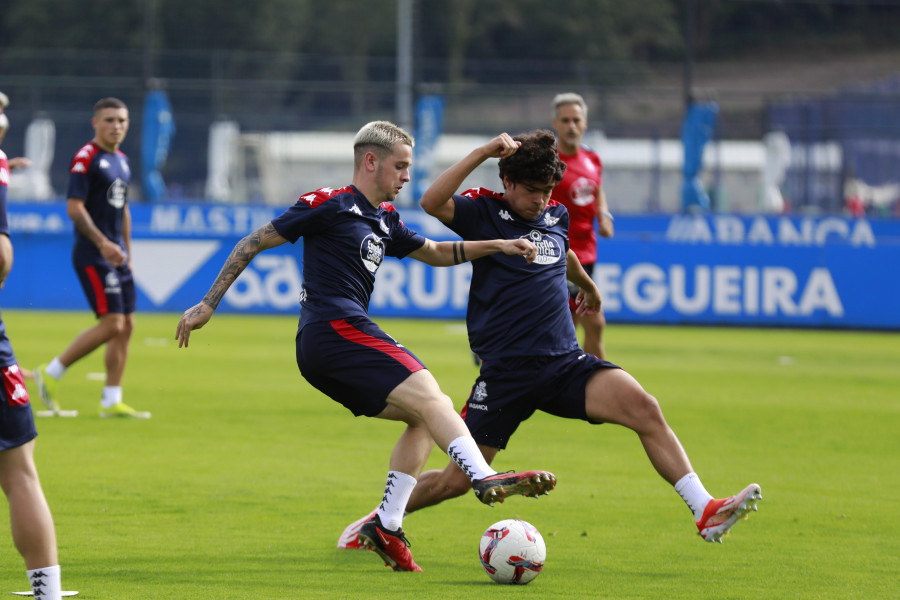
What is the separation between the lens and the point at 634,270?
2114cm

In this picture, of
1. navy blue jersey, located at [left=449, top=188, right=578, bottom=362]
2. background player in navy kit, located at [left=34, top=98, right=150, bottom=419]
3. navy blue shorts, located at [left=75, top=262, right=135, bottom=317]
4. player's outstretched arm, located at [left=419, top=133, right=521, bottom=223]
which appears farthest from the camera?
navy blue shorts, located at [left=75, top=262, right=135, bottom=317]

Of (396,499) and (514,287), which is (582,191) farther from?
(396,499)

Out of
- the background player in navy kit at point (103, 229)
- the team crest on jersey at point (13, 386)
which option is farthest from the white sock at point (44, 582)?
the background player in navy kit at point (103, 229)

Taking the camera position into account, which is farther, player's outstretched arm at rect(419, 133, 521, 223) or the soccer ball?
player's outstretched arm at rect(419, 133, 521, 223)

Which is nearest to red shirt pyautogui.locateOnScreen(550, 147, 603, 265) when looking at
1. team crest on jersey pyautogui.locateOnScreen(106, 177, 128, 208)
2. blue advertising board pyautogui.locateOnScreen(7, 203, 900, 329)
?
team crest on jersey pyautogui.locateOnScreen(106, 177, 128, 208)

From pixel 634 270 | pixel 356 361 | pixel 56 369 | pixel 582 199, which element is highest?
pixel 582 199

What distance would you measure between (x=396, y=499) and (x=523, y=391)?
2.56 feet

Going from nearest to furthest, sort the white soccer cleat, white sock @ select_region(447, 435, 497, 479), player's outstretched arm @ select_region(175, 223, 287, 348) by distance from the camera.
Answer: white sock @ select_region(447, 435, 497, 479)
the white soccer cleat
player's outstretched arm @ select_region(175, 223, 287, 348)

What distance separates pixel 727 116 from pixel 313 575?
1163 inches

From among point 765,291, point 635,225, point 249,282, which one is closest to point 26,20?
point 249,282

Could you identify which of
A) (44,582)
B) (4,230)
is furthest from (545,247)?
(44,582)

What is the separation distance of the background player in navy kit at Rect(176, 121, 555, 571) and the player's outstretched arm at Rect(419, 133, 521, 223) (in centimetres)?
19

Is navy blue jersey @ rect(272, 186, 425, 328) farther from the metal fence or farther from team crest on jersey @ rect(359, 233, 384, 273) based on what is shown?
the metal fence

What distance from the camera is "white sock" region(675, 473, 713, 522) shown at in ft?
18.3
